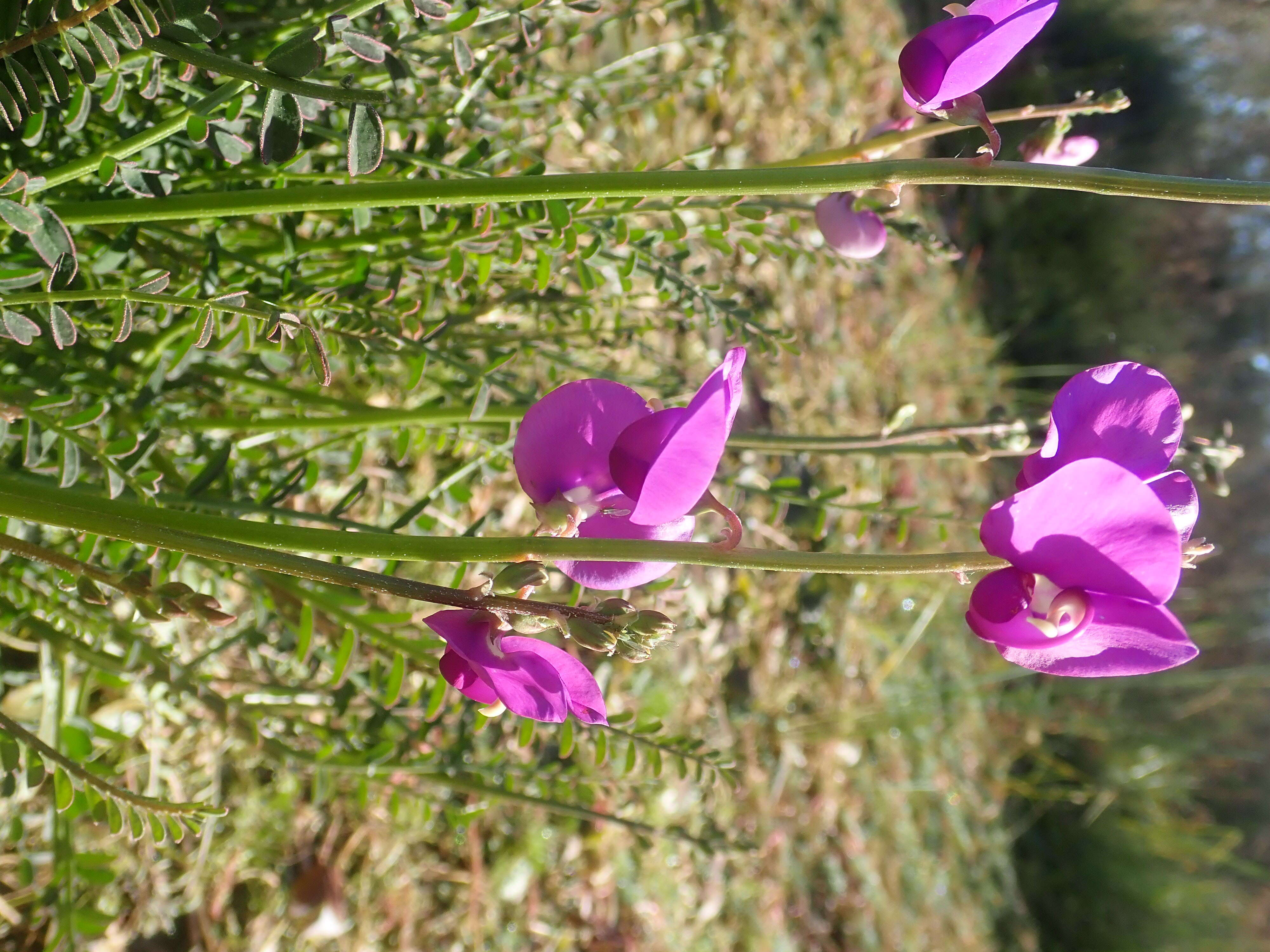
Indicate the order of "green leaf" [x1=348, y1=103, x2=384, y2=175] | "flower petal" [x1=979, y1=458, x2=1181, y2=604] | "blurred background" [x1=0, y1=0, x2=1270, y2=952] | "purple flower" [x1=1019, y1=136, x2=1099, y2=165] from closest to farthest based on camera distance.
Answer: "flower petal" [x1=979, y1=458, x2=1181, y2=604], "green leaf" [x1=348, y1=103, x2=384, y2=175], "purple flower" [x1=1019, y1=136, x2=1099, y2=165], "blurred background" [x1=0, y1=0, x2=1270, y2=952]

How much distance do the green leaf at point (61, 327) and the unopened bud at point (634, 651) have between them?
0.30 meters

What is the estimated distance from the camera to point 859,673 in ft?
7.47

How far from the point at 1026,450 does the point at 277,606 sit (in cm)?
56

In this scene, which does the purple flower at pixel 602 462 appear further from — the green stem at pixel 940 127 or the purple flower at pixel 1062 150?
the purple flower at pixel 1062 150

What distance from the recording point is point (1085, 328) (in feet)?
10.9

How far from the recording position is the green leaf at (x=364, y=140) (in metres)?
0.42

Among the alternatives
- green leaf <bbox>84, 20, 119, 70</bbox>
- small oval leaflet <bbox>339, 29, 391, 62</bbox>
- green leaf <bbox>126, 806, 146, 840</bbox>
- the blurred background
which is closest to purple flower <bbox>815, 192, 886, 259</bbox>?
the blurred background

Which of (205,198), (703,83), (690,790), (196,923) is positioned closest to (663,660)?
(690,790)

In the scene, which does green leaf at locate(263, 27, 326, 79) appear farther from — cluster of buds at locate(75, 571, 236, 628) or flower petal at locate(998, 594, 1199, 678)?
flower petal at locate(998, 594, 1199, 678)

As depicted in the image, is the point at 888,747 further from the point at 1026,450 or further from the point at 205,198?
the point at 205,198

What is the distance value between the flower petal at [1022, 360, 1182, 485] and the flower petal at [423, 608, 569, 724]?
0.21m

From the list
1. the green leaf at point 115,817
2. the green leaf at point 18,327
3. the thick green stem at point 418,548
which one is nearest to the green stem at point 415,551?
the thick green stem at point 418,548

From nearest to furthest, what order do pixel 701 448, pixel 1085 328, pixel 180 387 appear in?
pixel 701 448, pixel 180 387, pixel 1085 328

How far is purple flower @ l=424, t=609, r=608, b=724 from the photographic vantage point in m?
0.37
